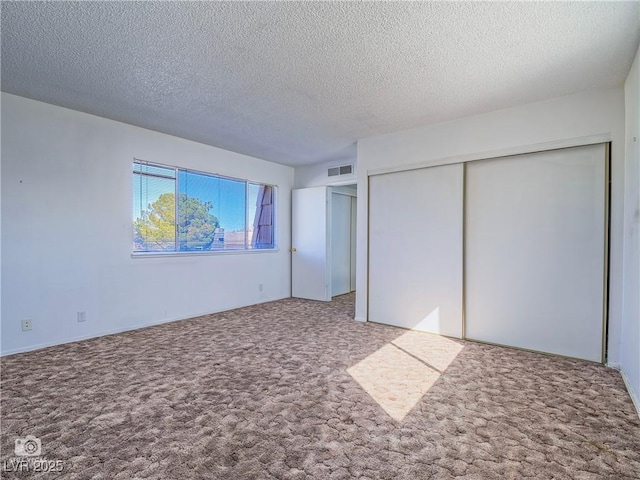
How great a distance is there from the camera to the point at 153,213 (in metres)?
4.45

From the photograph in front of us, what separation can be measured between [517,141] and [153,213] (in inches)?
182

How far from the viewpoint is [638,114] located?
8.15 ft

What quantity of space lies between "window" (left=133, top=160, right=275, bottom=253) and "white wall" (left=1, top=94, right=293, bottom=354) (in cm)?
17

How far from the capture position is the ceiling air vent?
583 cm

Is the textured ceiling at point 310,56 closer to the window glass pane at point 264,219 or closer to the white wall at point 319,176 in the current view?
the white wall at point 319,176

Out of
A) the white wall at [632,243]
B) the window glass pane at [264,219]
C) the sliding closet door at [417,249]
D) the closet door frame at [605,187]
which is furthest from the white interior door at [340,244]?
the white wall at [632,243]

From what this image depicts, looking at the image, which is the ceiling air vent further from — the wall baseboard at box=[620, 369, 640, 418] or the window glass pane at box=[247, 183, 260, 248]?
the wall baseboard at box=[620, 369, 640, 418]

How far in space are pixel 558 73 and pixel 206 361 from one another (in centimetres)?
413

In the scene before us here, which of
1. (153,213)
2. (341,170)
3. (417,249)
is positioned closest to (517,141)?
(417,249)

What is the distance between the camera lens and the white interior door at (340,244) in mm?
6570

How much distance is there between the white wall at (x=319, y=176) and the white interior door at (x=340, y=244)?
381mm

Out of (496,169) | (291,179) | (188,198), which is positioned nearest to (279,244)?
(291,179)

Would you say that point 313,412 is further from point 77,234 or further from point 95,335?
point 77,234

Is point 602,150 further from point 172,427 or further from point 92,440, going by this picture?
point 92,440
